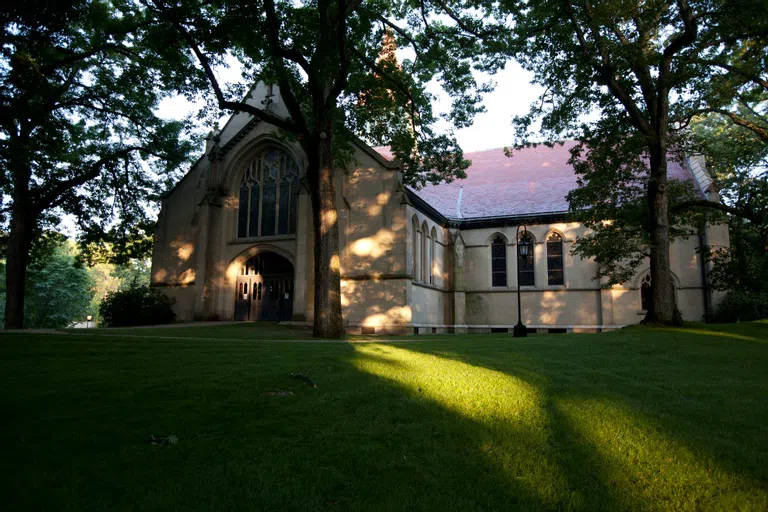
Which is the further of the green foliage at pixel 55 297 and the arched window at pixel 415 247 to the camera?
the green foliage at pixel 55 297

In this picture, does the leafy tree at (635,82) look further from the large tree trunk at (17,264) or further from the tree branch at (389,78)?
the large tree trunk at (17,264)

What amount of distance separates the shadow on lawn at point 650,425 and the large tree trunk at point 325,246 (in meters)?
7.98

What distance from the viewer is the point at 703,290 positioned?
27.1 metres

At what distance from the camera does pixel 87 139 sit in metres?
24.4

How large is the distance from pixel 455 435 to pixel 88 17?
64.9 feet

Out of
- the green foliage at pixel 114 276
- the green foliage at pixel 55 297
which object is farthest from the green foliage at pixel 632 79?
the green foliage at pixel 114 276

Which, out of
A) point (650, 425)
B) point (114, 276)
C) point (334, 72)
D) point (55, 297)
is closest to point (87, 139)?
point (334, 72)

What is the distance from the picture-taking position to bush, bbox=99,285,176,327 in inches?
1038

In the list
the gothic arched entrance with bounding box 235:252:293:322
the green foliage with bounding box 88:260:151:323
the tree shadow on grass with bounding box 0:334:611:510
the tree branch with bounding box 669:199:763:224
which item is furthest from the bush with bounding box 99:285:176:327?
the green foliage with bounding box 88:260:151:323

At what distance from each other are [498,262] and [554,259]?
127 inches

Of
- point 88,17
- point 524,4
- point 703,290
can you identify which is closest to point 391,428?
point 524,4

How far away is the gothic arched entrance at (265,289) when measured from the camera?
1024 inches

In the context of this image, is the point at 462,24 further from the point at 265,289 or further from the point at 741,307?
the point at 741,307

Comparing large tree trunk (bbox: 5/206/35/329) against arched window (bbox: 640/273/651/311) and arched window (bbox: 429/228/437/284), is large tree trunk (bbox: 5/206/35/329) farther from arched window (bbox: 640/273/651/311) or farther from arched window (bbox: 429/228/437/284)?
arched window (bbox: 640/273/651/311)
